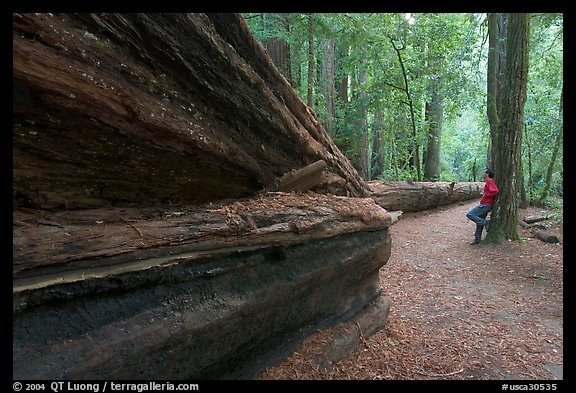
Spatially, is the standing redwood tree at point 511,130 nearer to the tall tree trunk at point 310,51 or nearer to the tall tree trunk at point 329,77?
the tall tree trunk at point 310,51

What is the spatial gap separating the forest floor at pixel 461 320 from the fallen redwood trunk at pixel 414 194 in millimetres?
2205

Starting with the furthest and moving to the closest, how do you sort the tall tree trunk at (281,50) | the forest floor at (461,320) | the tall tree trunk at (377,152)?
the tall tree trunk at (377,152) → the tall tree trunk at (281,50) → the forest floor at (461,320)

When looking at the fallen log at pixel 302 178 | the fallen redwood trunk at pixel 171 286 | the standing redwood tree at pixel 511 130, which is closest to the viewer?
the fallen redwood trunk at pixel 171 286

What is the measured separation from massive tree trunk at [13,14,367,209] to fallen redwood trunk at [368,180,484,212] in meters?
8.11

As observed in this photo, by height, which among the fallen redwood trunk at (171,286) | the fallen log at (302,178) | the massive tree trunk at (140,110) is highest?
the massive tree trunk at (140,110)

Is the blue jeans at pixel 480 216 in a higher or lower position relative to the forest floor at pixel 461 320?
higher

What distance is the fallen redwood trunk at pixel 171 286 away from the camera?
1.79 metres

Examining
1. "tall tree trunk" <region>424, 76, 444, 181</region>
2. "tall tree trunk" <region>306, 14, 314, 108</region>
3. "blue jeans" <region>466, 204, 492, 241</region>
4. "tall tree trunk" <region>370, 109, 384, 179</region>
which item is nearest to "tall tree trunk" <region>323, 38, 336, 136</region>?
"tall tree trunk" <region>306, 14, 314, 108</region>

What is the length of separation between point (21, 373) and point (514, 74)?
10.0 m

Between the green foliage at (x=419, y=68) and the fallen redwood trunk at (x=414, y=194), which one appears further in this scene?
the fallen redwood trunk at (x=414, y=194)

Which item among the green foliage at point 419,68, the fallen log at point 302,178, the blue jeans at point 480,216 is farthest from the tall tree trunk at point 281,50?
the blue jeans at point 480,216

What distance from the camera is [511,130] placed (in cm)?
854

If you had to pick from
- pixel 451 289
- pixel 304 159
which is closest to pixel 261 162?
pixel 304 159

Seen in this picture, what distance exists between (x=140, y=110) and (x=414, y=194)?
1166 cm
